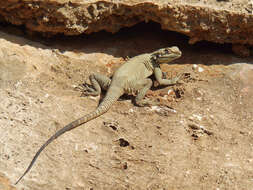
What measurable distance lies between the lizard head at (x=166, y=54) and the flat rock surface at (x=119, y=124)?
0.92 feet

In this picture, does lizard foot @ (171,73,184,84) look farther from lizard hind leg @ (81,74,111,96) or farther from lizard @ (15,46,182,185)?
lizard hind leg @ (81,74,111,96)

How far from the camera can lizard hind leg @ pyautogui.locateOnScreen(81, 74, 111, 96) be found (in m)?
5.75

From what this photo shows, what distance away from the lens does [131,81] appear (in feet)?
19.3

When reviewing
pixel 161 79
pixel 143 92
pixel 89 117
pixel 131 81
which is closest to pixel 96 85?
pixel 131 81

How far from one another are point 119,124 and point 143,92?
0.88 metres

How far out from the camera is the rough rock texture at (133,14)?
5.96 metres

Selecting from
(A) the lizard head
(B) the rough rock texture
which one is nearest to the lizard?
(A) the lizard head

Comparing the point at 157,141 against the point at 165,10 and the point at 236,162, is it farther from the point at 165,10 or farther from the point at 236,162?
the point at 165,10

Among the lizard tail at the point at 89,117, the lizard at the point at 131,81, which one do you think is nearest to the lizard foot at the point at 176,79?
the lizard at the point at 131,81

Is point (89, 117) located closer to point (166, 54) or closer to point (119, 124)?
point (119, 124)

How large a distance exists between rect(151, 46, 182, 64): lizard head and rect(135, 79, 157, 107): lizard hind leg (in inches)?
22.8

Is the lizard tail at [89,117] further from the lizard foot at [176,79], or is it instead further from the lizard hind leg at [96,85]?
the lizard foot at [176,79]

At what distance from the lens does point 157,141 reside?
4887mm

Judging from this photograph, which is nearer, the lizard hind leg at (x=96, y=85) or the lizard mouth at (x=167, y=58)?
the lizard hind leg at (x=96, y=85)
